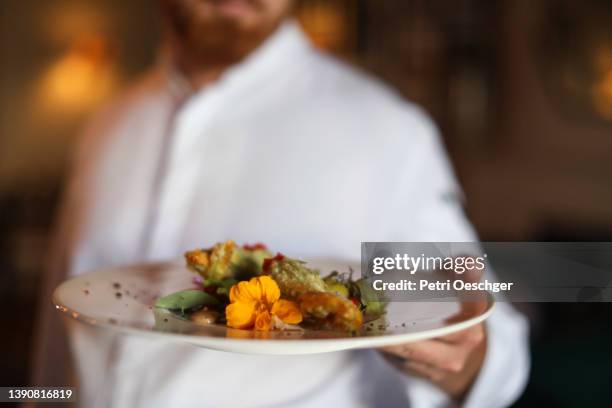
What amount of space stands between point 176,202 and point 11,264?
247 centimetres

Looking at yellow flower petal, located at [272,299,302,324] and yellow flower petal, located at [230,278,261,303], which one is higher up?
yellow flower petal, located at [230,278,261,303]

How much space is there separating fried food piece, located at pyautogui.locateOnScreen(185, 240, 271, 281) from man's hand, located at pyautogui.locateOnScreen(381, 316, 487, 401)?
0.12 meters

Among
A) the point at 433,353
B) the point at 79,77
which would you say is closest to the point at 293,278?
the point at 433,353

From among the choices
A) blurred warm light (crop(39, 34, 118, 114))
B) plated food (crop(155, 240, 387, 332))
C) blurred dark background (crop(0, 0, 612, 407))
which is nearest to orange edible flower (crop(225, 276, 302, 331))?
plated food (crop(155, 240, 387, 332))

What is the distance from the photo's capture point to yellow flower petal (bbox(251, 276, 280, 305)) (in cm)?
43

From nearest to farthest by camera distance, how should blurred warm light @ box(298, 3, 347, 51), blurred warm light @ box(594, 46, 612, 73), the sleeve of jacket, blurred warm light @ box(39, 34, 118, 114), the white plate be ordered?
the white plate → the sleeve of jacket → blurred warm light @ box(594, 46, 612, 73) → blurred warm light @ box(298, 3, 347, 51) → blurred warm light @ box(39, 34, 118, 114)

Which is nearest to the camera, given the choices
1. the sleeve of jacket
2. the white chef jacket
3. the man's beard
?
the sleeve of jacket

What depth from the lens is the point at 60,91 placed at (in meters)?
3.55

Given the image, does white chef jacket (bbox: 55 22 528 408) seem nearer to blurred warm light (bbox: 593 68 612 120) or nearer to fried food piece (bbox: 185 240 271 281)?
fried food piece (bbox: 185 240 271 281)

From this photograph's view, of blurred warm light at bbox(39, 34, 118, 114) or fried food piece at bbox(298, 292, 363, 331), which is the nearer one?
fried food piece at bbox(298, 292, 363, 331)

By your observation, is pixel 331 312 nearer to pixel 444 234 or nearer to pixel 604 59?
pixel 444 234

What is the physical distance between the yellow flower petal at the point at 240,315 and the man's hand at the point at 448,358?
5.0 inches

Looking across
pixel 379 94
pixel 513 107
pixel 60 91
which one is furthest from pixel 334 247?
pixel 60 91

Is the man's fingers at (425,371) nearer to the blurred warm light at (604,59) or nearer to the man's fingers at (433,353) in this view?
the man's fingers at (433,353)
